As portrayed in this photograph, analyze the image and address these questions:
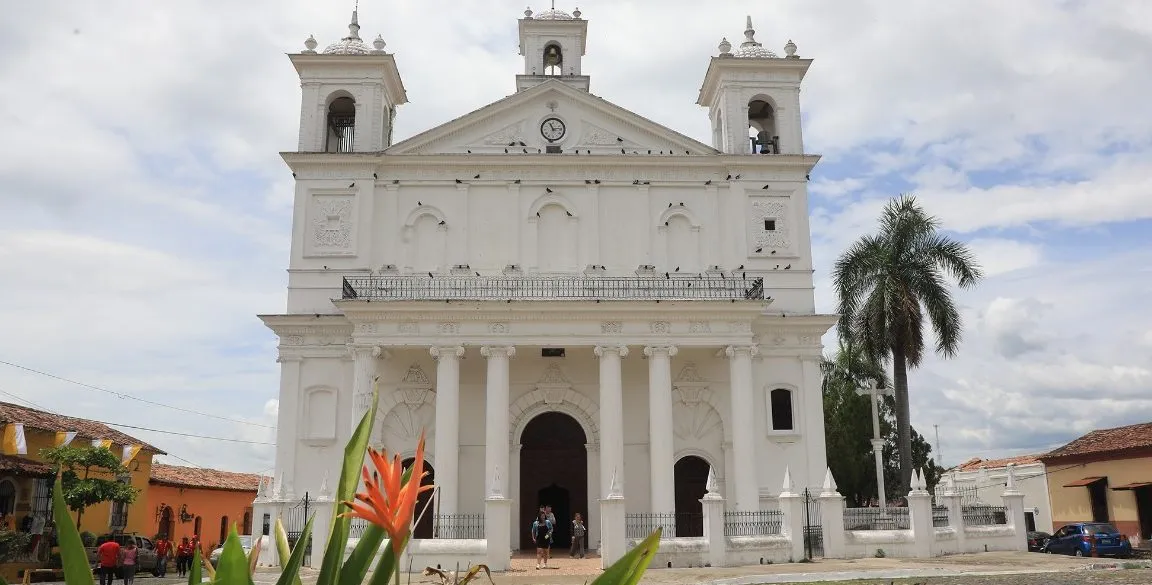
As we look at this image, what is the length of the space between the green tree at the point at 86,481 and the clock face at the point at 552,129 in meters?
14.4

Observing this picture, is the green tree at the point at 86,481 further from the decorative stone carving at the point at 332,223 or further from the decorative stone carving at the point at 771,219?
the decorative stone carving at the point at 771,219

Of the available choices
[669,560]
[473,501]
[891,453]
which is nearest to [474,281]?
[473,501]

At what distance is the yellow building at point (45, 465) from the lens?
2295cm

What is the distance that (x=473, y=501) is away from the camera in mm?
23516

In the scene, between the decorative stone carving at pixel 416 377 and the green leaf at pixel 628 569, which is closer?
the green leaf at pixel 628 569

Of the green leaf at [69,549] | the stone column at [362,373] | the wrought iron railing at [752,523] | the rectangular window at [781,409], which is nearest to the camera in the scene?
the green leaf at [69,549]

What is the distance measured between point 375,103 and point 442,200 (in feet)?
11.4

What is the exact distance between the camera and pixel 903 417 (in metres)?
26.2

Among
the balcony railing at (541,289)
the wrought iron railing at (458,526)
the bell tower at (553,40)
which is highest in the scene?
the bell tower at (553,40)

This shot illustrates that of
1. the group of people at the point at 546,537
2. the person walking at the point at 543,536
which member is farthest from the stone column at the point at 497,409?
the person walking at the point at 543,536

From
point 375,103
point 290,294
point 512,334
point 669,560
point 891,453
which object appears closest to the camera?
point 669,560

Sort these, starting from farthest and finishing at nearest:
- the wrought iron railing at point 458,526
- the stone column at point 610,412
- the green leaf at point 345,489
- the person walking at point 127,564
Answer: the stone column at point 610,412
the wrought iron railing at point 458,526
the person walking at point 127,564
the green leaf at point 345,489

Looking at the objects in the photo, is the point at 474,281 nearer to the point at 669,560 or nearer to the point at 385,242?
the point at 385,242

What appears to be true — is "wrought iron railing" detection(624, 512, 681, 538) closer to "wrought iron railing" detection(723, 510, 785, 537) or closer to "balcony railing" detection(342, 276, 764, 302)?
"wrought iron railing" detection(723, 510, 785, 537)
